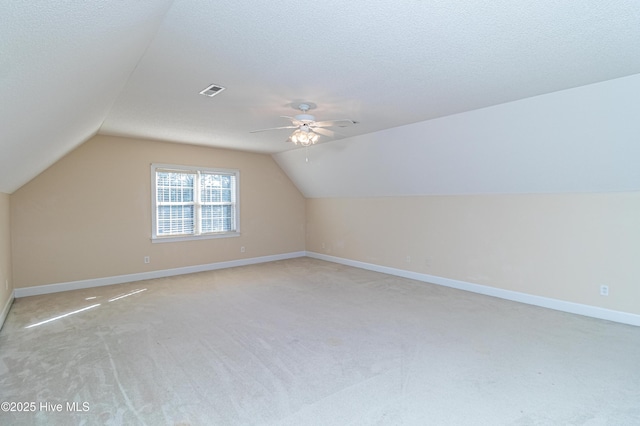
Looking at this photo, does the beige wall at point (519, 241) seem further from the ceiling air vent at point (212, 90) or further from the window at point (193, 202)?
the ceiling air vent at point (212, 90)

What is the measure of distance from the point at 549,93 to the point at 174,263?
20.4 feet

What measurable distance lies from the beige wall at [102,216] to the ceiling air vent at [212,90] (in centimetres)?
307

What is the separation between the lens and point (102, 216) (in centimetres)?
529

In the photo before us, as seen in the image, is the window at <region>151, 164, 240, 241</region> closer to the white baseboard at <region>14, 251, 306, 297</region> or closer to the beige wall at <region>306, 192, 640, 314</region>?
the white baseboard at <region>14, 251, 306, 297</region>

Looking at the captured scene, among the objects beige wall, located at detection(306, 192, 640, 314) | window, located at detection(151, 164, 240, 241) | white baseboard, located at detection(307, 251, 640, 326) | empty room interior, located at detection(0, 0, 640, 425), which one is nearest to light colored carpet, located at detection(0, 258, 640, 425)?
empty room interior, located at detection(0, 0, 640, 425)

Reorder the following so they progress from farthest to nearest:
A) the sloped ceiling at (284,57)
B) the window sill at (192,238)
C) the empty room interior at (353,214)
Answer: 1. the window sill at (192,238)
2. the empty room interior at (353,214)
3. the sloped ceiling at (284,57)

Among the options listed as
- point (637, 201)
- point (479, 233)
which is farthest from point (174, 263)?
point (637, 201)

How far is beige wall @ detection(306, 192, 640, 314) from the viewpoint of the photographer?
3.67 m

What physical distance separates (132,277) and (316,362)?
4302 mm

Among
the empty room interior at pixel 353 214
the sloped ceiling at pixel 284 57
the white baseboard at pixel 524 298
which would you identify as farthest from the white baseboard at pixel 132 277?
the white baseboard at pixel 524 298

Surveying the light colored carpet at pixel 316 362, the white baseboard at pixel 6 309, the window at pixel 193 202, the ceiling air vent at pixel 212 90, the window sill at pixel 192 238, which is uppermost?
the ceiling air vent at pixel 212 90

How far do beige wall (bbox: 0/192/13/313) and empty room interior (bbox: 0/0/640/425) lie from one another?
6 centimetres

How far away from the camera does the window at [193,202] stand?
19.5ft

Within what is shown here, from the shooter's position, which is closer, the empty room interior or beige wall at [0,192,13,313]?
the empty room interior
